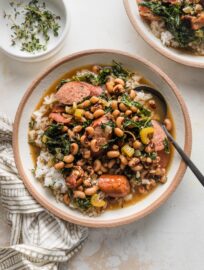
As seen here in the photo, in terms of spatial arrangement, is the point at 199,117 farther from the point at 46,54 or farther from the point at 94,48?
the point at 46,54

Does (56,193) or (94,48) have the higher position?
(94,48)

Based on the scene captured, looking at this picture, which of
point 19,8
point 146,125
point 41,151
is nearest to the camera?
point 146,125

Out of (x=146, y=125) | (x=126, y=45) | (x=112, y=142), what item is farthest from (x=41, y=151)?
(x=126, y=45)

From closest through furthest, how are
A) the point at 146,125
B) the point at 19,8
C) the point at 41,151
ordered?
the point at 146,125
the point at 41,151
the point at 19,8

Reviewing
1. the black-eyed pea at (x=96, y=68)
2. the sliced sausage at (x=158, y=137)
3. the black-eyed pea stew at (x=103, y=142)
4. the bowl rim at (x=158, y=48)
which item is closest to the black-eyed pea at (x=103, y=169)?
the black-eyed pea stew at (x=103, y=142)

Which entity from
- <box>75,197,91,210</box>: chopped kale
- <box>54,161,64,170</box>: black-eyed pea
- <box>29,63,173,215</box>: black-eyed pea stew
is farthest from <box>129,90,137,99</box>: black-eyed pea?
<box>75,197,91,210</box>: chopped kale

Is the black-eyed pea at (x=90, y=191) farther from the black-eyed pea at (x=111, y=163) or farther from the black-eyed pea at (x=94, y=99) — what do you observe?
the black-eyed pea at (x=94, y=99)

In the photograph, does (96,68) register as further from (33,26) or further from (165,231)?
(165,231)

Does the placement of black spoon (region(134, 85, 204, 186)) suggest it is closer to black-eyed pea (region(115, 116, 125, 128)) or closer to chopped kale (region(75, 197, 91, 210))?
black-eyed pea (region(115, 116, 125, 128))
